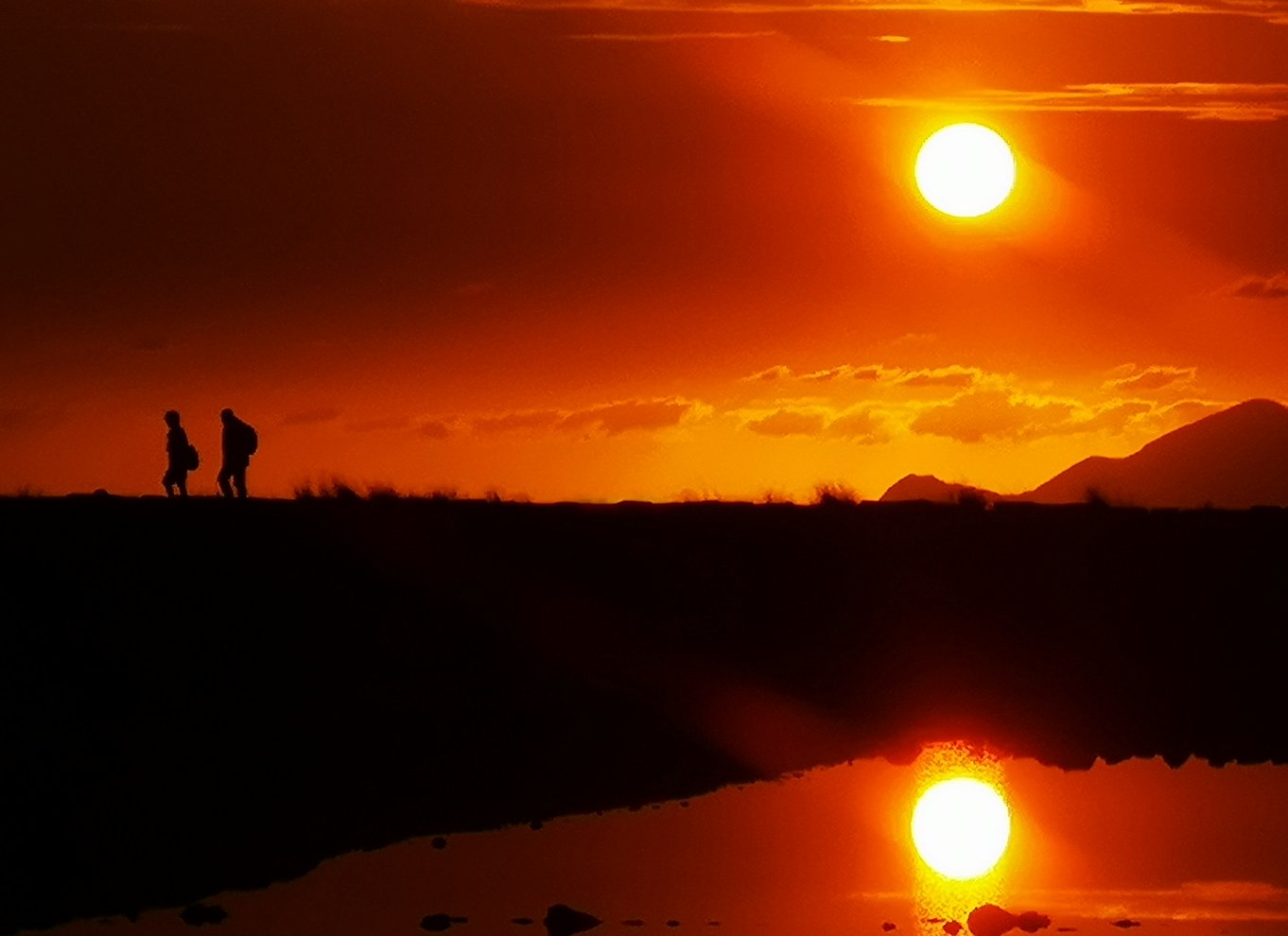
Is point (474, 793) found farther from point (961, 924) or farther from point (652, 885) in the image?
point (961, 924)

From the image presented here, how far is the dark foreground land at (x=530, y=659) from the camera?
2892cm

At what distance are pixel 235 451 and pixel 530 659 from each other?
15.9 ft

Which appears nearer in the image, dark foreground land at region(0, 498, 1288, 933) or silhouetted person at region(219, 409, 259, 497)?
dark foreground land at region(0, 498, 1288, 933)

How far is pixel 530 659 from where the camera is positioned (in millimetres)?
35156

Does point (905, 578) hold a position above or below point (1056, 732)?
above

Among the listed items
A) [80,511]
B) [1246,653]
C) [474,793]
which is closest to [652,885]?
[474,793]

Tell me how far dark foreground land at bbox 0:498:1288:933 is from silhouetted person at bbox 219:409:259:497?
29.8 inches

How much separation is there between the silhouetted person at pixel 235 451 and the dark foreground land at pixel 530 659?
76cm

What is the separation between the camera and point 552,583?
122 feet

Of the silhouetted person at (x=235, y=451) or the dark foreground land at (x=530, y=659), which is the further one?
the silhouetted person at (x=235, y=451)

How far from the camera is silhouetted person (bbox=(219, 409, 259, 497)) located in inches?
1364

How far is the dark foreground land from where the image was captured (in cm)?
2892

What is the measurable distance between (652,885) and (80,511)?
438 inches

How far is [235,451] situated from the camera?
35.2 metres
